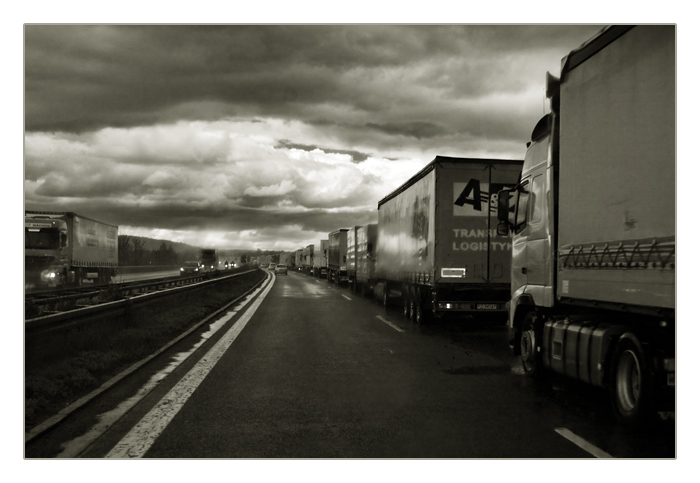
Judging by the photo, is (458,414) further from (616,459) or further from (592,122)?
(592,122)

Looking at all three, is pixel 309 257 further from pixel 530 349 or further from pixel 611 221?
pixel 611 221

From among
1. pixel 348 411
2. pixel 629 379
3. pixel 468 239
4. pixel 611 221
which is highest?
pixel 611 221

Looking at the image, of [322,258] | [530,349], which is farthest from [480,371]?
[322,258]

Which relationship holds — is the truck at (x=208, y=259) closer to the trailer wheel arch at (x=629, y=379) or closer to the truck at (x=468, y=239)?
the truck at (x=468, y=239)

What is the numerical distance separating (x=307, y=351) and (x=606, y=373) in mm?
5367

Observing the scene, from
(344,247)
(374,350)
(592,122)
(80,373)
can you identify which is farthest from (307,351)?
(344,247)

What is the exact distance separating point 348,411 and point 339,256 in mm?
37692

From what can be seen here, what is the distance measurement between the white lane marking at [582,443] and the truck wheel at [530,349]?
93.8 inches

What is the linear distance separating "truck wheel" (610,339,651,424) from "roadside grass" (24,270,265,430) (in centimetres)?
535

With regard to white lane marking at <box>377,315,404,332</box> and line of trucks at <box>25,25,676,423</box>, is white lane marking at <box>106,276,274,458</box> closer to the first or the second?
line of trucks at <box>25,25,676,423</box>

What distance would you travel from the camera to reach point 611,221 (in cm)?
555

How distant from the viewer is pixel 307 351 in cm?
1020

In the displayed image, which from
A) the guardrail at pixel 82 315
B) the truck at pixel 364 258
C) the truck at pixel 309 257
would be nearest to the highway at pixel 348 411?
the guardrail at pixel 82 315

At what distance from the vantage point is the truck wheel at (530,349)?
303 inches
